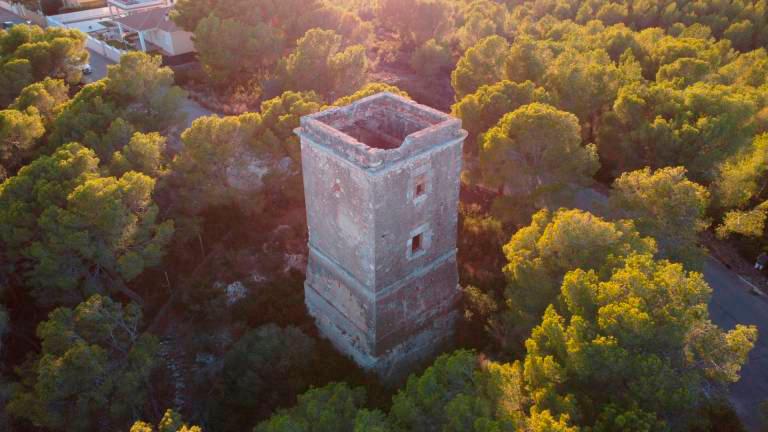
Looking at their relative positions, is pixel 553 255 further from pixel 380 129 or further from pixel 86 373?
pixel 86 373

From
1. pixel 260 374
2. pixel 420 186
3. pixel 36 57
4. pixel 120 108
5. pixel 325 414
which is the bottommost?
pixel 260 374

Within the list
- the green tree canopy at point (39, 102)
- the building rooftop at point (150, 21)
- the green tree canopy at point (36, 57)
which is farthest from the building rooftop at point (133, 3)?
the green tree canopy at point (39, 102)

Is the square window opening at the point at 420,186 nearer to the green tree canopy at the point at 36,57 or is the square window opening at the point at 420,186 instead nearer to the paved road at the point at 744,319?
the paved road at the point at 744,319

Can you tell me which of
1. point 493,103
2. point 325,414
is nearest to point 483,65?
point 493,103

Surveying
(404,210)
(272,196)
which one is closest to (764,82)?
(404,210)

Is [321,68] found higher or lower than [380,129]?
lower
